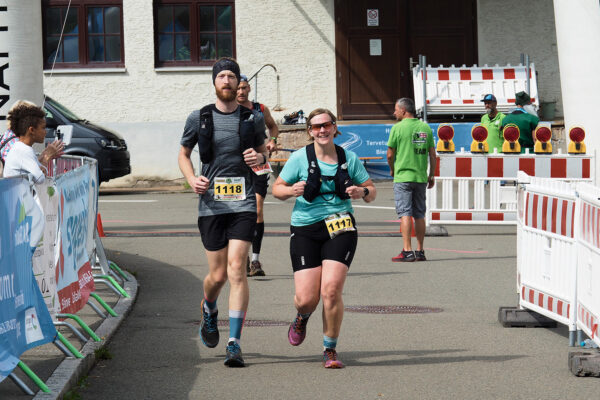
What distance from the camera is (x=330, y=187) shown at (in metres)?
7.59

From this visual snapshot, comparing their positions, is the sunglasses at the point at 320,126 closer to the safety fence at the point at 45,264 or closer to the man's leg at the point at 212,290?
the man's leg at the point at 212,290

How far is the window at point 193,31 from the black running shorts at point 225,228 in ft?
70.4

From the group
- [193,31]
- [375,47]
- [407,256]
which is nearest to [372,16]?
[375,47]

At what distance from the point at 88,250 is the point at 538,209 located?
3.80 m

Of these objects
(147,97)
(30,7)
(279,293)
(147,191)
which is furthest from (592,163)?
(147,97)

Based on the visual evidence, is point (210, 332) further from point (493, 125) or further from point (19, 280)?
point (493, 125)

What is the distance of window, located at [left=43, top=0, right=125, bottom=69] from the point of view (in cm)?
2883

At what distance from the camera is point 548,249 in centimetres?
880

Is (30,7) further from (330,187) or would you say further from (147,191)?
(147,191)

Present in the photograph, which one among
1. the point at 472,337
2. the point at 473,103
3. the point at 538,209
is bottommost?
the point at 472,337

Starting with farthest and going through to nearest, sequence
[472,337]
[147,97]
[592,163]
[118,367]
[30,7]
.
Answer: [147,97] → [592,163] → [30,7] → [472,337] → [118,367]

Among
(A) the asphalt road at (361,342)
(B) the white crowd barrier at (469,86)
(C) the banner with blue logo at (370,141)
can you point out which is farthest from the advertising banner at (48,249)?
(B) the white crowd barrier at (469,86)

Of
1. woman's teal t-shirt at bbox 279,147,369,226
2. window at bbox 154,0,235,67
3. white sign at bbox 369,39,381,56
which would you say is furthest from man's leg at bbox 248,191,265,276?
white sign at bbox 369,39,381,56

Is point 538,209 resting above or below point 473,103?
below
